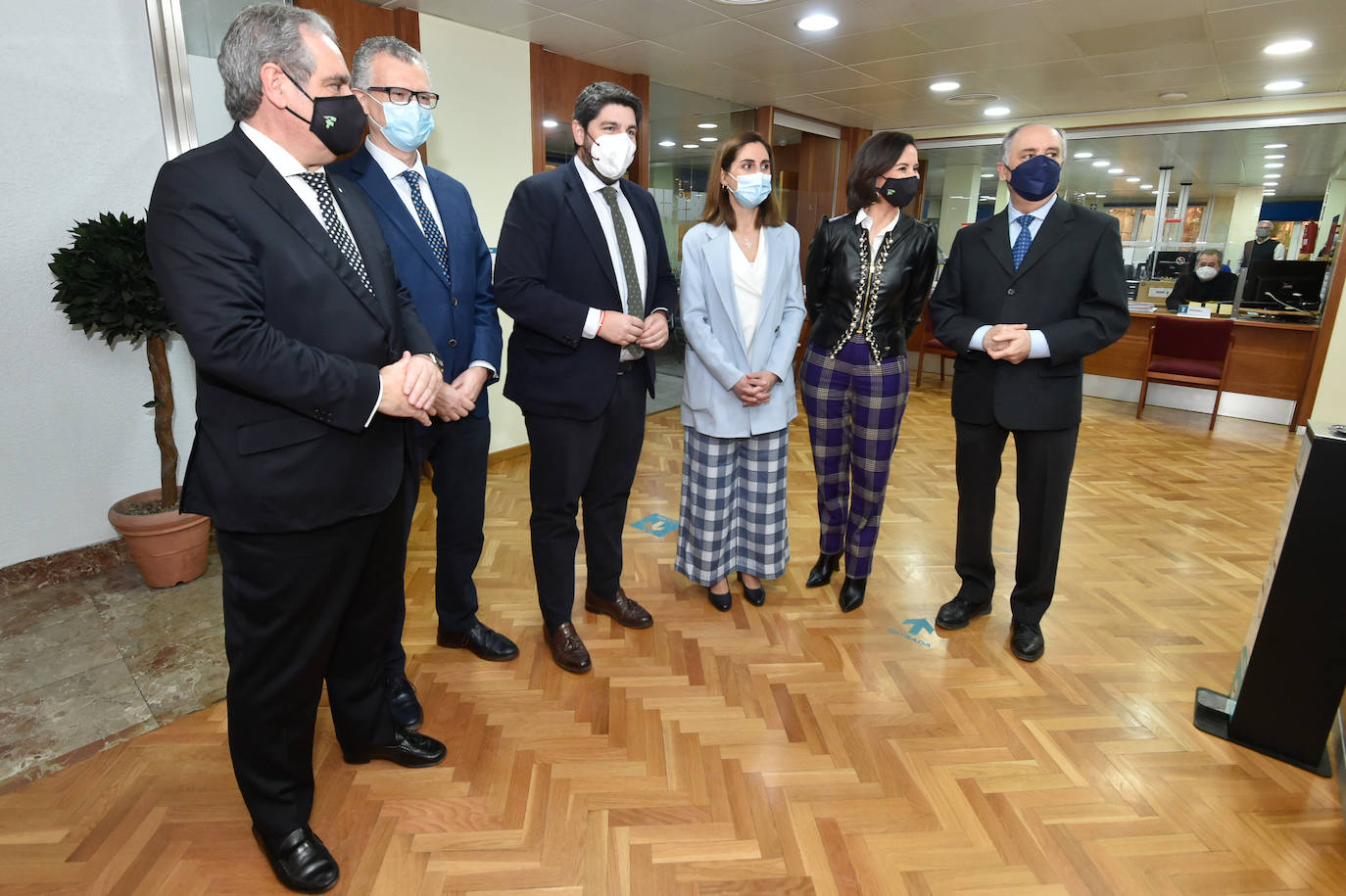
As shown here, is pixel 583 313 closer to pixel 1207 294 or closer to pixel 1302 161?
pixel 1207 294

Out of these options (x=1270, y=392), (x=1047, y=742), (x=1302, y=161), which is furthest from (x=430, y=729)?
(x=1302, y=161)

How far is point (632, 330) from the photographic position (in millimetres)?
2213

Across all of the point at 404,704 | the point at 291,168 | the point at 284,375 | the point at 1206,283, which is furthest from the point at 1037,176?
the point at 1206,283

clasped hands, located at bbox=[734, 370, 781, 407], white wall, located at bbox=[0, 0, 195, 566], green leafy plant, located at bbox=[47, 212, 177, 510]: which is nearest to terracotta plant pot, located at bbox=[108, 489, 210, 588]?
white wall, located at bbox=[0, 0, 195, 566]

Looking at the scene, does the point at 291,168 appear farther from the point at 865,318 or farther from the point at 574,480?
the point at 865,318

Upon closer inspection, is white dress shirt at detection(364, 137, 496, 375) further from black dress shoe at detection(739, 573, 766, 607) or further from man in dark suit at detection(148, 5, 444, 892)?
black dress shoe at detection(739, 573, 766, 607)

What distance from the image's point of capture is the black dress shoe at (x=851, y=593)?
2893 mm

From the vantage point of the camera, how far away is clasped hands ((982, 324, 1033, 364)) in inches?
88.2

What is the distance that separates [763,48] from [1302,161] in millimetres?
9019

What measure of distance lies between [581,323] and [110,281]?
197 cm

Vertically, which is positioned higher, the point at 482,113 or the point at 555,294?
the point at 482,113

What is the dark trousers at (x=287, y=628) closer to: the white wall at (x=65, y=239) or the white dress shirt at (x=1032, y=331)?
the white dress shirt at (x=1032, y=331)

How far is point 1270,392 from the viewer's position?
6.46 m

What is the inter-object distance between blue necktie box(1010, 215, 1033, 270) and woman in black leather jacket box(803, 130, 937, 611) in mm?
299
